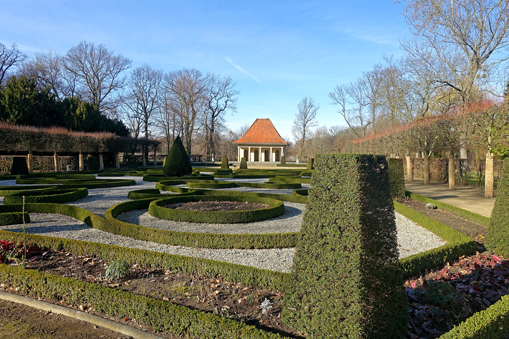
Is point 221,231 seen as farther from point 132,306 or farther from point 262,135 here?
point 262,135

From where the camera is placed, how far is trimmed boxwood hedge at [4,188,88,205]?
9.23m

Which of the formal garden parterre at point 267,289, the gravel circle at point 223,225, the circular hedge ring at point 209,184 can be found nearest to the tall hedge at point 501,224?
the formal garden parterre at point 267,289

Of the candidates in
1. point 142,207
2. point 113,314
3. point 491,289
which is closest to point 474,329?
point 491,289

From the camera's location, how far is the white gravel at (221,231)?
18.1ft

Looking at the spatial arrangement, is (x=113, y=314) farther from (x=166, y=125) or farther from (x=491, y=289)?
(x=166, y=125)

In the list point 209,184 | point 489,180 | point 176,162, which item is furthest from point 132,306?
point 176,162

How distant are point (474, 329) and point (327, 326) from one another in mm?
1319

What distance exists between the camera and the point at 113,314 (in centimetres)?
334

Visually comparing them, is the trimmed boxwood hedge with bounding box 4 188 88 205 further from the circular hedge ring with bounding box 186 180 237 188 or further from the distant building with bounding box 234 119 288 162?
the distant building with bounding box 234 119 288 162

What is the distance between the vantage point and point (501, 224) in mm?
5270

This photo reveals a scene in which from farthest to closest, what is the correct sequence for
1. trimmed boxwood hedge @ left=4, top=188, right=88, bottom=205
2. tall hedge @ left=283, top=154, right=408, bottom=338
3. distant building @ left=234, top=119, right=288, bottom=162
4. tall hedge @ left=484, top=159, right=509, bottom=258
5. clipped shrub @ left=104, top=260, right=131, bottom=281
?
distant building @ left=234, top=119, right=288, bottom=162 < trimmed boxwood hedge @ left=4, top=188, right=88, bottom=205 < tall hedge @ left=484, top=159, right=509, bottom=258 < clipped shrub @ left=104, top=260, right=131, bottom=281 < tall hedge @ left=283, top=154, right=408, bottom=338

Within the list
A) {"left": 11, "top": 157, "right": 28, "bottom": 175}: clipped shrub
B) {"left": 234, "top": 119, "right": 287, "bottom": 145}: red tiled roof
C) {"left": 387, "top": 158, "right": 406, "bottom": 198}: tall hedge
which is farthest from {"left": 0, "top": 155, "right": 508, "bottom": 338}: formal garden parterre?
{"left": 234, "top": 119, "right": 287, "bottom": 145}: red tiled roof

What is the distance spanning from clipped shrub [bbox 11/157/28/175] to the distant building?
90.8 ft

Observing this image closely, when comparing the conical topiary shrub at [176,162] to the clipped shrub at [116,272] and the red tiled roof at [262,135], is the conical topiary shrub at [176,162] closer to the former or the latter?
the clipped shrub at [116,272]
